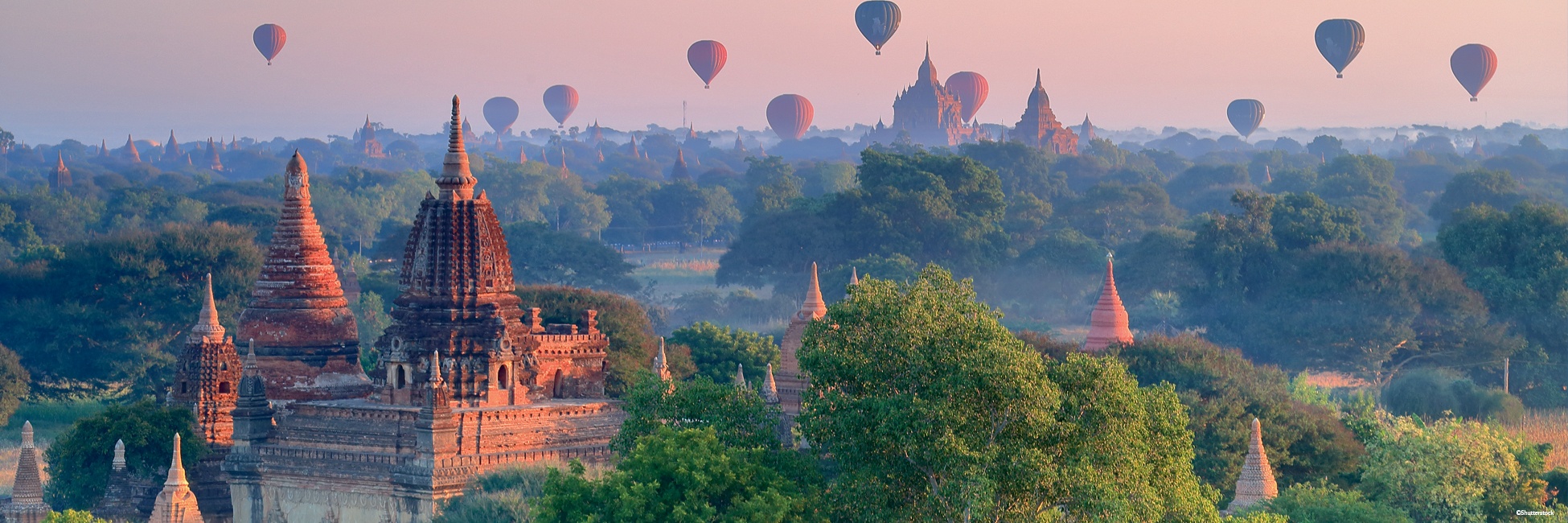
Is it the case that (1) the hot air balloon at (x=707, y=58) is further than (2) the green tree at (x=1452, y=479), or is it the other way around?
(1) the hot air balloon at (x=707, y=58)

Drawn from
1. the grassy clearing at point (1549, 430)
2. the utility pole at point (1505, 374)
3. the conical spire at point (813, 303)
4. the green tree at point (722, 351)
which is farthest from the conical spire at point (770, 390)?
the utility pole at point (1505, 374)

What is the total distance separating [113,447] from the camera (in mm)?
43688

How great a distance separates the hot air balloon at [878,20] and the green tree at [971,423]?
10987 cm

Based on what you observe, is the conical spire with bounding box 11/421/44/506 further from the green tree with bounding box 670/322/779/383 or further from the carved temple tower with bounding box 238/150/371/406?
the green tree with bounding box 670/322/779/383

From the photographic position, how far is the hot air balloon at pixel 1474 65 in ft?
458

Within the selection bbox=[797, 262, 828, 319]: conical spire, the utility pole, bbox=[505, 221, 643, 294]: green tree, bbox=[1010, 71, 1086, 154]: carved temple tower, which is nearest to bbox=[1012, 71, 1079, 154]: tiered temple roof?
bbox=[1010, 71, 1086, 154]: carved temple tower

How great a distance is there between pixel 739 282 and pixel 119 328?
39054 millimetres

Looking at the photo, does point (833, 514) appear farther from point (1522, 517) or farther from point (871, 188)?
point (871, 188)

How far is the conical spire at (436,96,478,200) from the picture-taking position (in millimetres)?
42781

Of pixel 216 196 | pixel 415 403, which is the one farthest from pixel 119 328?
pixel 216 196

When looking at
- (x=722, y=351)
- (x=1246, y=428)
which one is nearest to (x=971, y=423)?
(x=1246, y=428)

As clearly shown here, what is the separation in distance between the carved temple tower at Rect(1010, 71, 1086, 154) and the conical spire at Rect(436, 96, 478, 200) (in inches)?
5467

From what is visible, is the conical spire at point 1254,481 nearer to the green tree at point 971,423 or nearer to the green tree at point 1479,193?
the green tree at point 971,423

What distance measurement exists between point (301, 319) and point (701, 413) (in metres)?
12.9
